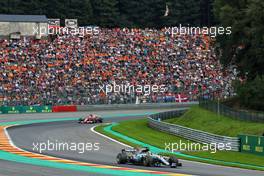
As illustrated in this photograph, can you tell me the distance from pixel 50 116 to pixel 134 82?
1093cm

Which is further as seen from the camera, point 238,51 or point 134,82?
point 134,82

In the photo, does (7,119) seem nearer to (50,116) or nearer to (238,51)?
(50,116)

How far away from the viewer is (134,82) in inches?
2825

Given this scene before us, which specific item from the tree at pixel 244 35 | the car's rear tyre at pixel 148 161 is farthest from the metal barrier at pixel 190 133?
the car's rear tyre at pixel 148 161

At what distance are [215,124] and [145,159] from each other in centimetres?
1619

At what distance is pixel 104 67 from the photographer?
241 feet

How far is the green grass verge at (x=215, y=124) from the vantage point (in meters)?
42.0

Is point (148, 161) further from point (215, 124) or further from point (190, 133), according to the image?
point (215, 124)

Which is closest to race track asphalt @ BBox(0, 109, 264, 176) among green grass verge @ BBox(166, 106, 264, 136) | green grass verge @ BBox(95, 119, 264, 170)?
green grass verge @ BBox(95, 119, 264, 170)

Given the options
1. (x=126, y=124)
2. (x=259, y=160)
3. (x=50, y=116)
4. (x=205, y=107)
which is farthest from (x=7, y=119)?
(x=259, y=160)

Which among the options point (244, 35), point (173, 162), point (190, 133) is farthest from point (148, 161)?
point (244, 35)

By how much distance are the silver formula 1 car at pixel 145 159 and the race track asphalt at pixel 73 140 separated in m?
0.46

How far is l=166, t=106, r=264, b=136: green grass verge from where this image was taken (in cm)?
4197

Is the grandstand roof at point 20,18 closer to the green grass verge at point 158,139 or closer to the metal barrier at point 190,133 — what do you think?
the green grass verge at point 158,139
